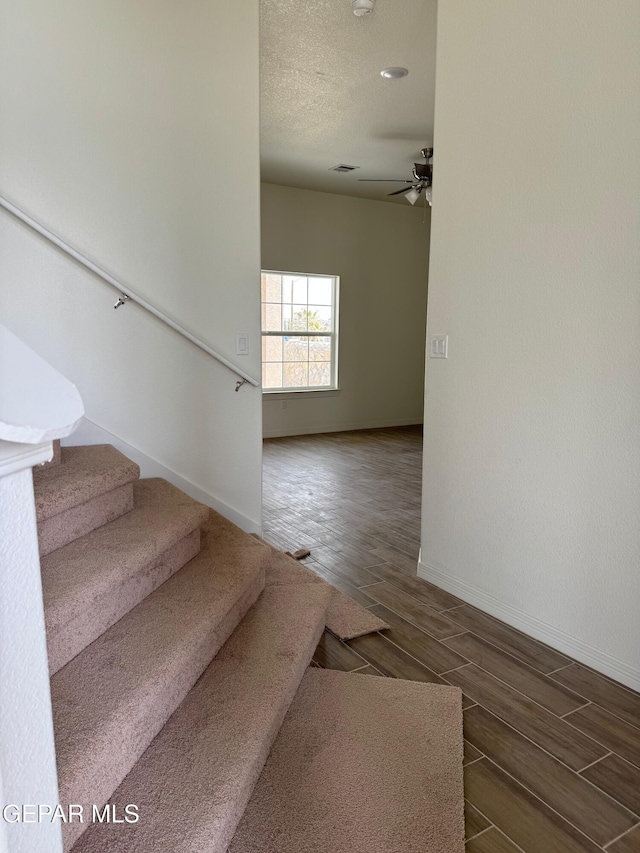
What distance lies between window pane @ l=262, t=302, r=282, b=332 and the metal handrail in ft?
13.2

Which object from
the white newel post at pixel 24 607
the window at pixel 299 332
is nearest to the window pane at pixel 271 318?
the window at pixel 299 332

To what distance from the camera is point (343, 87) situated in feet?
13.5

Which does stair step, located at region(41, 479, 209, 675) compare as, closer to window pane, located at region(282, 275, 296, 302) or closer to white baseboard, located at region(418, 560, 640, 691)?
white baseboard, located at region(418, 560, 640, 691)

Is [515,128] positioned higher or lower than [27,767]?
higher

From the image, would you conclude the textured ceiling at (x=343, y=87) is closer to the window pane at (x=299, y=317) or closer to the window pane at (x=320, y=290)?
the window pane at (x=320, y=290)

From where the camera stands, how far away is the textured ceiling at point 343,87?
10.5ft

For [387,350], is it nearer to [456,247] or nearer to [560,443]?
[456,247]

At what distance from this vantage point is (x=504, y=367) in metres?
2.41

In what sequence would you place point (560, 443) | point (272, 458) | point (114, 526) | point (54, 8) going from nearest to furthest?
point (114, 526)
point (560, 443)
point (54, 8)
point (272, 458)

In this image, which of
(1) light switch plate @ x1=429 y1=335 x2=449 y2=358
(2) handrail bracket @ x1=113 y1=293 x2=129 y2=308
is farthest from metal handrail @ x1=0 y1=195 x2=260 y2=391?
(1) light switch plate @ x1=429 y1=335 x2=449 y2=358

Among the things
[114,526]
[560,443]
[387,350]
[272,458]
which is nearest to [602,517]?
[560,443]

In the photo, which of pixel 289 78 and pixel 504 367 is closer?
pixel 504 367

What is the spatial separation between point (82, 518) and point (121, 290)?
114cm

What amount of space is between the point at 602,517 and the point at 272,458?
419cm
